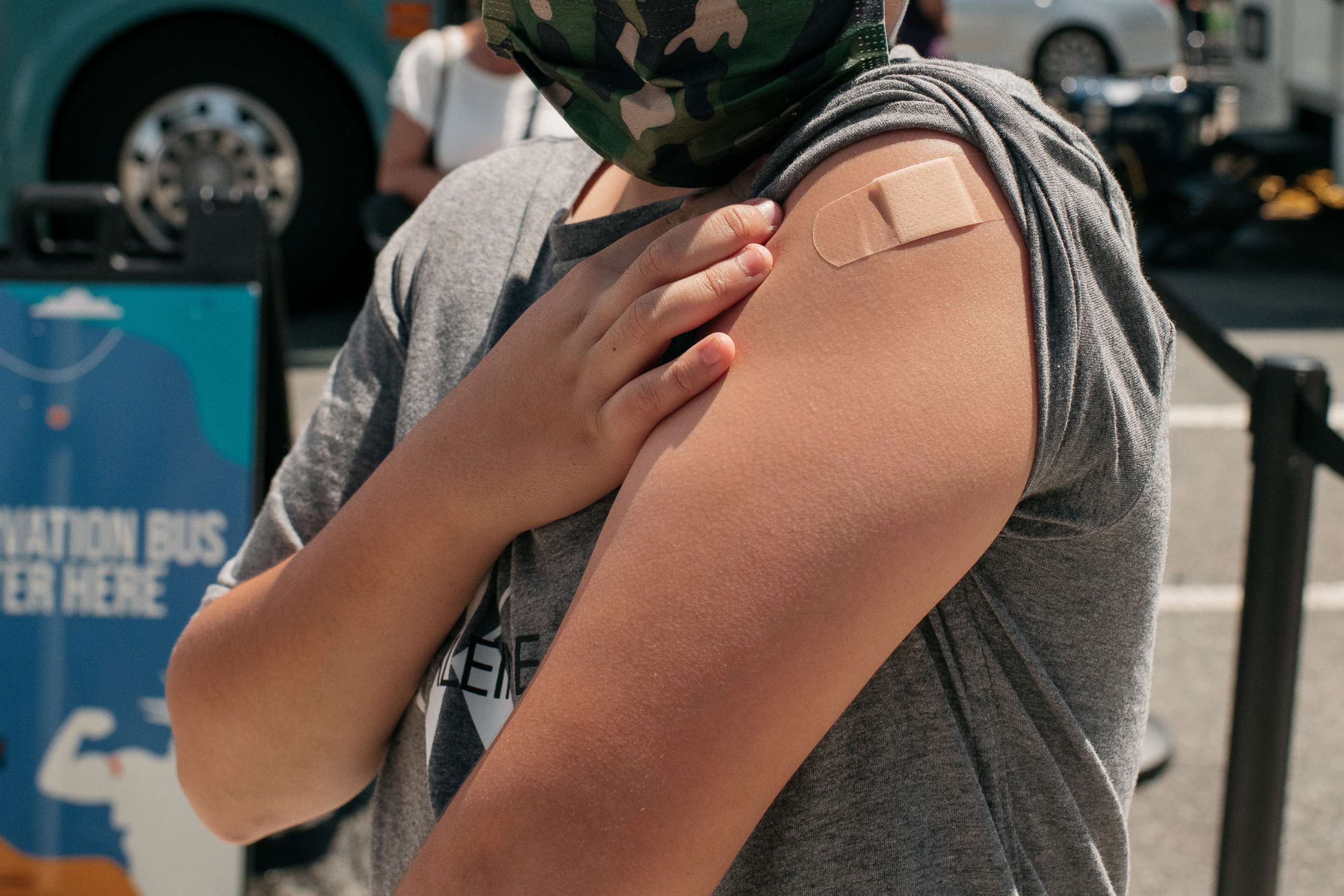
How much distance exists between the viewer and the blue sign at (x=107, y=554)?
8.93ft

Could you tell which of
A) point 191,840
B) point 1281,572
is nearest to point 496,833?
point 1281,572

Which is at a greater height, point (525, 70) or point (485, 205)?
point (525, 70)

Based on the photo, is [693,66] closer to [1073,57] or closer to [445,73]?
[445,73]

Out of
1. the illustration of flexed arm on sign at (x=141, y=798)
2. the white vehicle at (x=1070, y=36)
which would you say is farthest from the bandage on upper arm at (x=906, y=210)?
the white vehicle at (x=1070, y=36)

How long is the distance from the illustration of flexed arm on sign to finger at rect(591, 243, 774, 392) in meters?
2.19

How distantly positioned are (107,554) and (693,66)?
7.56ft

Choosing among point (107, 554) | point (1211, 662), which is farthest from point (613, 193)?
point (1211, 662)

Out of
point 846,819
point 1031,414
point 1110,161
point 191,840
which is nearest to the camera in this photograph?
point 1031,414

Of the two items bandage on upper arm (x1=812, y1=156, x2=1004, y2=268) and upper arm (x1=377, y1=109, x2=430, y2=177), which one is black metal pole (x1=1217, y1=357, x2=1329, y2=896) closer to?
bandage on upper arm (x1=812, y1=156, x2=1004, y2=268)

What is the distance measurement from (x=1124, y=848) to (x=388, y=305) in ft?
2.29

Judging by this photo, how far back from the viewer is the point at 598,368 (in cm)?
84

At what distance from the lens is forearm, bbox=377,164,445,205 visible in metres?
4.07

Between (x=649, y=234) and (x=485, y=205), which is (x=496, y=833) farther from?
(x=485, y=205)

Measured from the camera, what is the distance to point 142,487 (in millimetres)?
2766
